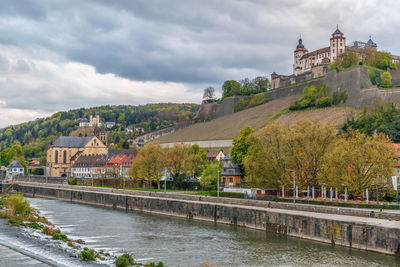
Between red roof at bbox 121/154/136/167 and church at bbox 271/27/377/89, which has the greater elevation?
church at bbox 271/27/377/89

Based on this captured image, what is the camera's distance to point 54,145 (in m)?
133

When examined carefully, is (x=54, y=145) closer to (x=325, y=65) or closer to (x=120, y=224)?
(x=325, y=65)

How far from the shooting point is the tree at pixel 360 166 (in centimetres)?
4116

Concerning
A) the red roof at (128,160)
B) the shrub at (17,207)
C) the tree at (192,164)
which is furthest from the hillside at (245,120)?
the shrub at (17,207)

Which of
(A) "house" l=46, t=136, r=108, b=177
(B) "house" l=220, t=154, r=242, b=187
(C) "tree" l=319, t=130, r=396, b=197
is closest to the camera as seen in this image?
(C) "tree" l=319, t=130, r=396, b=197

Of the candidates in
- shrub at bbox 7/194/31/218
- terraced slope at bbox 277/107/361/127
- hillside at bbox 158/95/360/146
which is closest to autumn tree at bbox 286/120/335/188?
shrub at bbox 7/194/31/218

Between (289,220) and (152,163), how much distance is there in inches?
Answer: 1545

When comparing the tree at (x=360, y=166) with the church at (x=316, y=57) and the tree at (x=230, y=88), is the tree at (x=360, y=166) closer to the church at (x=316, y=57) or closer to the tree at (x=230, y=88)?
the church at (x=316, y=57)

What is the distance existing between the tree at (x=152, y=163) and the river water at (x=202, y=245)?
971 inches

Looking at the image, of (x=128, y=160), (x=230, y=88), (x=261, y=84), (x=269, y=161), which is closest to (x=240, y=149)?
(x=269, y=161)

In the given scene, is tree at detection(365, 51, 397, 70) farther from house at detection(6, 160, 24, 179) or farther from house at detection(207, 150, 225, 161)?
house at detection(6, 160, 24, 179)

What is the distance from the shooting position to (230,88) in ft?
531

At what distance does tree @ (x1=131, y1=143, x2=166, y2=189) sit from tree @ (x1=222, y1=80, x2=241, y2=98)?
89.1 meters

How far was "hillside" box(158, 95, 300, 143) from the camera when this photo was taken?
12694 centimetres
